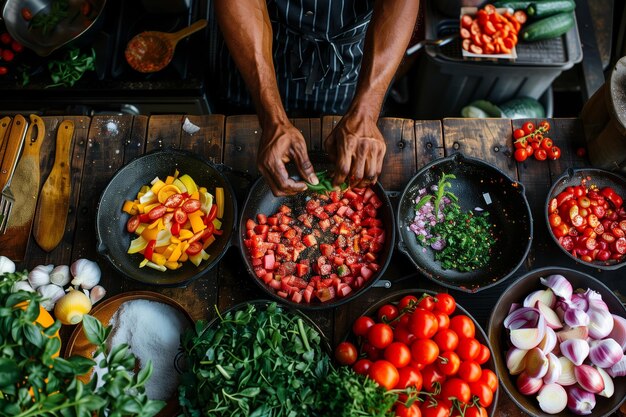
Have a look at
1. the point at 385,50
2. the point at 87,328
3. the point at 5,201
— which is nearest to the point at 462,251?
the point at 385,50

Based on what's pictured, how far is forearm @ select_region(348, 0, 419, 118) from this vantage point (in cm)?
180

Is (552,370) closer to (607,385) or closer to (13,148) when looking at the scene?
(607,385)

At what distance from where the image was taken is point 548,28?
2.78 metres

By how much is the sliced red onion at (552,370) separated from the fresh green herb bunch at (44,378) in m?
1.31

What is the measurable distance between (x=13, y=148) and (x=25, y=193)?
0.72 ft

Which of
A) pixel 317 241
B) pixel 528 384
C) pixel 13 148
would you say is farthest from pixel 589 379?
pixel 13 148

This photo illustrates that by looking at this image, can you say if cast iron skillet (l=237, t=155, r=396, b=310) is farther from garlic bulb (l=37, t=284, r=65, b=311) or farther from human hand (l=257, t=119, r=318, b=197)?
garlic bulb (l=37, t=284, r=65, b=311)

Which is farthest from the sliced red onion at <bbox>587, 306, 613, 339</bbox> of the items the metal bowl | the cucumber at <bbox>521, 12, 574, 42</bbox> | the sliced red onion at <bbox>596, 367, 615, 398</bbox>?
the cucumber at <bbox>521, 12, 574, 42</bbox>

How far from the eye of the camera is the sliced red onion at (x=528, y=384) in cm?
169

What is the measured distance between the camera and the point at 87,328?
1166mm

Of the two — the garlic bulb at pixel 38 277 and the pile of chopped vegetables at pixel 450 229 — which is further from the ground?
the garlic bulb at pixel 38 277

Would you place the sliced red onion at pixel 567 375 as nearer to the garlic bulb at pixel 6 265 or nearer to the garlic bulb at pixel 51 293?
the garlic bulb at pixel 51 293

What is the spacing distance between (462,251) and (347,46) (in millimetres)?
1063

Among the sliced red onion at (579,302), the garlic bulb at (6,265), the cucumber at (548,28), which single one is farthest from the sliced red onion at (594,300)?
the garlic bulb at (6,265)
